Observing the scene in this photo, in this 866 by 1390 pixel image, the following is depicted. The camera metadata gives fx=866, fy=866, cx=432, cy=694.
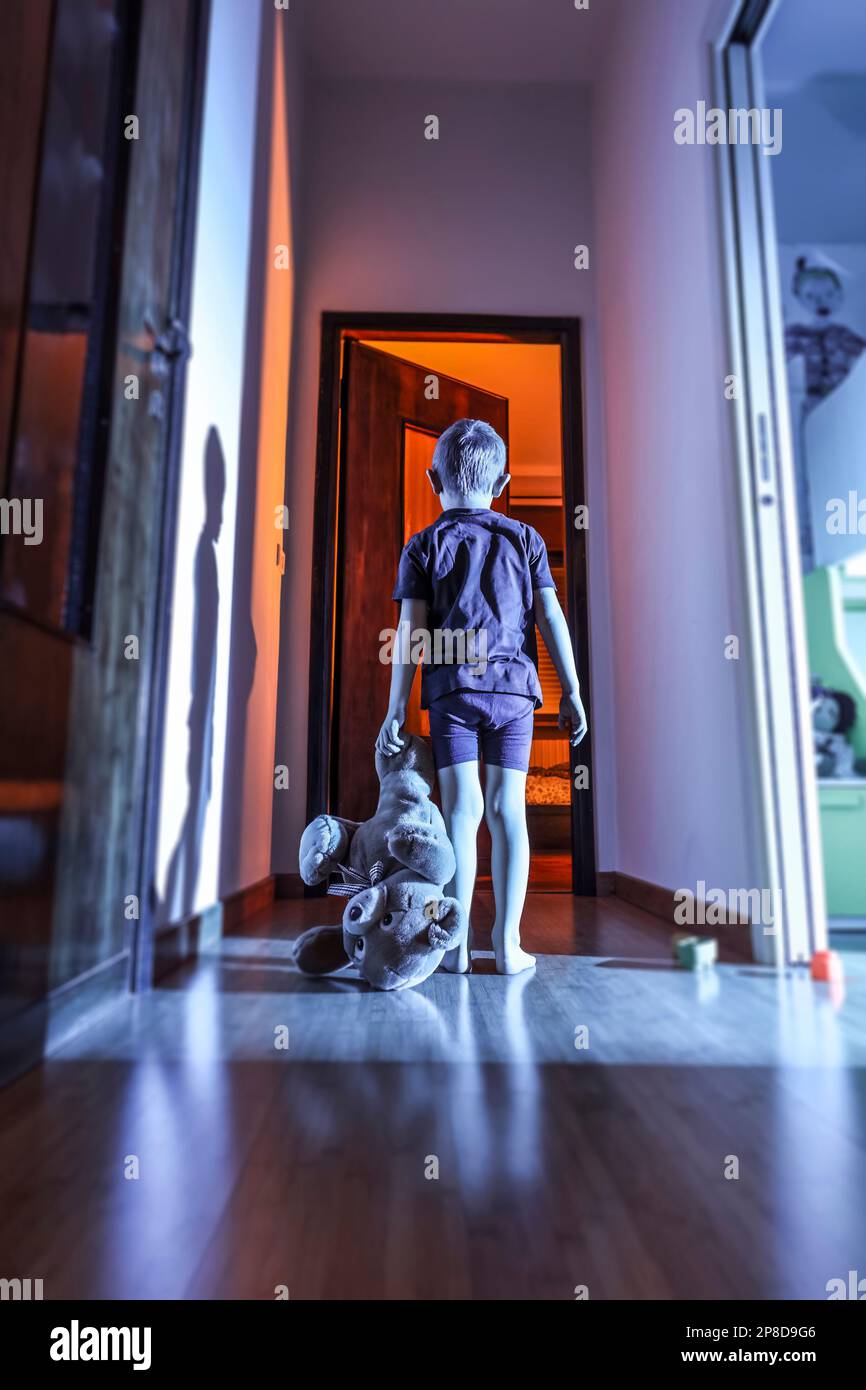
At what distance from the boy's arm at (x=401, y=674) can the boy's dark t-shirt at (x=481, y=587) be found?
3 cm

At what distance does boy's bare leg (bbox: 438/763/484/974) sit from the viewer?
1770mm

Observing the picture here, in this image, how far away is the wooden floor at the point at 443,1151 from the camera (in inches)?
23.2

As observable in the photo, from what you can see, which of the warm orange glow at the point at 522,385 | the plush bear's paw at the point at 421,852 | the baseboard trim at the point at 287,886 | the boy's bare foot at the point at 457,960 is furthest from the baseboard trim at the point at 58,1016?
the warm orange glow at the point at 522,385

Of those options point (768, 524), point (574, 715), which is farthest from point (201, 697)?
point (768, 524)

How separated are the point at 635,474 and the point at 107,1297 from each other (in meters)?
2.59

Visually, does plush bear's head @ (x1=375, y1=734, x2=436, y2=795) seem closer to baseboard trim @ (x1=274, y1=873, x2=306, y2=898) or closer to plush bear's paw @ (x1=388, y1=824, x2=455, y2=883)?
plush bear's paw @ (x1=388, y1=824, x2=455, y2=883)

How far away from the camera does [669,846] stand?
2.40m

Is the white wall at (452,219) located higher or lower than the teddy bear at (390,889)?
higher

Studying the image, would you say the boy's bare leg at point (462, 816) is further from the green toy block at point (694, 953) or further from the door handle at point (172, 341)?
the door handle at point (172, 341)

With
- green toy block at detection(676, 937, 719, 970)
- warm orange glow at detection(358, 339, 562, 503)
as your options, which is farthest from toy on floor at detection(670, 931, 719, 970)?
warm orange glow at detection(358, 339, 562, 503)

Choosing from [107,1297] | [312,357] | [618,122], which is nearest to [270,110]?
[312,357]

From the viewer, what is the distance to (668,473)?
94.7 inches

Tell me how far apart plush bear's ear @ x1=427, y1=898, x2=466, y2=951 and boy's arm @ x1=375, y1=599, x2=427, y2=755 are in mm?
408

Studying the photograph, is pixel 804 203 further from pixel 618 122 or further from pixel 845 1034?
pixel 845 1034
